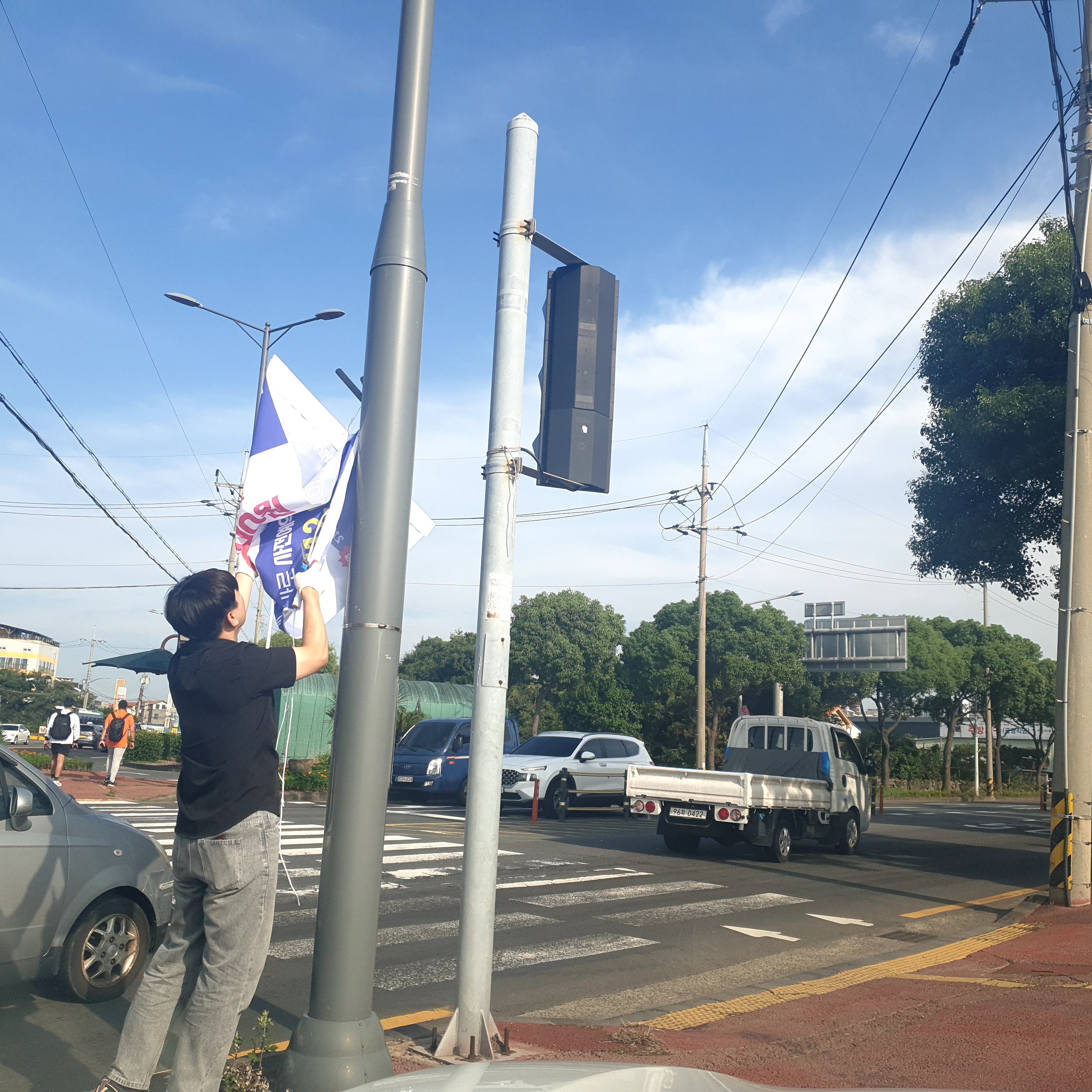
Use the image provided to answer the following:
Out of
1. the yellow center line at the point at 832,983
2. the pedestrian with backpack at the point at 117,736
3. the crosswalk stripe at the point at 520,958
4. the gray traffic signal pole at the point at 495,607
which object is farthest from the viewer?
the pedestrian with backpack at the point at 117,736

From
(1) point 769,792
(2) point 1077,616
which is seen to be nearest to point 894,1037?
(2) point 1077,616

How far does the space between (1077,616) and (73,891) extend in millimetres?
10051

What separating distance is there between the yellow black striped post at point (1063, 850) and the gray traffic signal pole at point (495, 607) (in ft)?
26.8

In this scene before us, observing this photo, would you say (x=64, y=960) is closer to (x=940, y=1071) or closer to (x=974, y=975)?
(x=940, y=1071)

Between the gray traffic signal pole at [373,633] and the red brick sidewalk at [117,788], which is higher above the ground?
the gray traffic signal pole at [373,633]

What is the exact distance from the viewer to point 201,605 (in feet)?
12.2

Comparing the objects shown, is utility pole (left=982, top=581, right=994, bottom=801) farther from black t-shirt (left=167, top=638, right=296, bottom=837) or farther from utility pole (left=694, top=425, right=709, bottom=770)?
black t-shirt (left=167, top=638, right=296, bottom=837)

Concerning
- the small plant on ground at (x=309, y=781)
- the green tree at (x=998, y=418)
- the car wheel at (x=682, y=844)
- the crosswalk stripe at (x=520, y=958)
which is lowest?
the small plant on ground at (x=309, y=781)

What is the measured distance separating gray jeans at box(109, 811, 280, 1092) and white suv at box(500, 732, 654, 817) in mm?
16281

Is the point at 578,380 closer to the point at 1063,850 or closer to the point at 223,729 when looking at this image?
the point at 223,729

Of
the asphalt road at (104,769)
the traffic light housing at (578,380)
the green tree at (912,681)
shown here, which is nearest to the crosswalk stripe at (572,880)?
the traffic light housing at (578,380)

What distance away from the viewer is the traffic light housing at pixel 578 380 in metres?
5.14

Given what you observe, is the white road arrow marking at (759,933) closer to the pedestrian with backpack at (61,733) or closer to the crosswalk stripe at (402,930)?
the crosswalk stripe at (402,930)

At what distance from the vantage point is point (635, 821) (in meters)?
20.9
